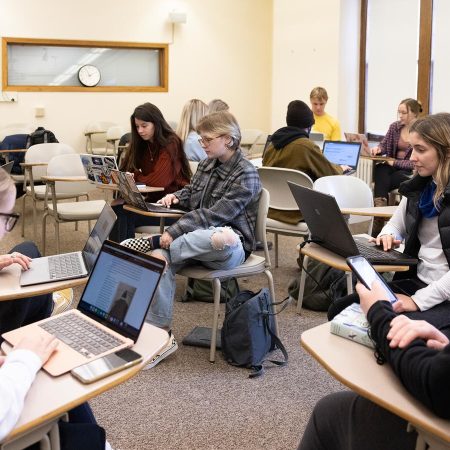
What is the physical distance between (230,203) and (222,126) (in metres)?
0.39

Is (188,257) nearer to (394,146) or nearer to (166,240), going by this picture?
(166,240)

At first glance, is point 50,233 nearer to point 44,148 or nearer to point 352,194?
point 44,148

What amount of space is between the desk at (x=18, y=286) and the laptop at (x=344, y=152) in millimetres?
3747

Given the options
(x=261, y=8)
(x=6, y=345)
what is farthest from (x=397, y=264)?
(x=261, y=8)

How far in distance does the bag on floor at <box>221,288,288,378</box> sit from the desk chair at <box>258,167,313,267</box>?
1.03 metres

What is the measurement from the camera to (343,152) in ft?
18.0

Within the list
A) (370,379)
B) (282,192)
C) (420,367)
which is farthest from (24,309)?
(282,192)

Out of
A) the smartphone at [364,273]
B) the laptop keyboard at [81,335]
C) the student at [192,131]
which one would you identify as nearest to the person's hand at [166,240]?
the laptop keyboard at [81,335]

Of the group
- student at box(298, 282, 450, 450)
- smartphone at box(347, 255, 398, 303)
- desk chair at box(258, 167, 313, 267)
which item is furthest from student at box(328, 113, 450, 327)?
desk chair at box(258, 167, 313, 267)

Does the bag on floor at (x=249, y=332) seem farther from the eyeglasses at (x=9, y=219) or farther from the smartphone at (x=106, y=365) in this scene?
the smartphone at (x=106, y=365)

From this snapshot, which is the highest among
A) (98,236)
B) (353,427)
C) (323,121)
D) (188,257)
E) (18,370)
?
(323,121)

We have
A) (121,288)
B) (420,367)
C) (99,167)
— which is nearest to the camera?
(420,367)

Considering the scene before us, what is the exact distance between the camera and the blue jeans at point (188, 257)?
2.84 metres

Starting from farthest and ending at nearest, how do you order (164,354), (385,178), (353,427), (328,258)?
1. (385,178)
2. (164,354)
3. (328,258)
4. (353,427)
